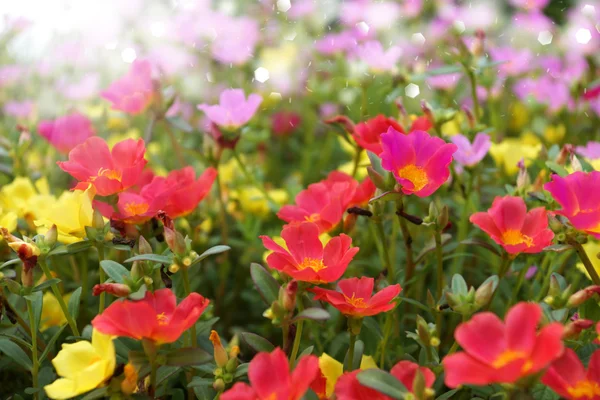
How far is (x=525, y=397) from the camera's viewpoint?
0.56 metres

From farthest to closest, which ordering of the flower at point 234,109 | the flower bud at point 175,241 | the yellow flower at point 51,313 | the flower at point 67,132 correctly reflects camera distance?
the flower at point 67,132, the flower at point 234,109, the yellow flower at point 51,313, the flower bud at point 175,241

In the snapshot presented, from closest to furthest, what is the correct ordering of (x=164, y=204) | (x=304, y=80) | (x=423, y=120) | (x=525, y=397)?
(x=525, y=397), (x=164, y=204), (x=423, y=120), (x=304, y=80)

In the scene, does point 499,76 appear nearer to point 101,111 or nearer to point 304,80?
point 304,80

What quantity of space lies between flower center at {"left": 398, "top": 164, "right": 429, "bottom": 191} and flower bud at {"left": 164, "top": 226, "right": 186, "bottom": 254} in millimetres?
305

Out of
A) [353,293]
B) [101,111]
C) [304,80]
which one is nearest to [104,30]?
[101,111]

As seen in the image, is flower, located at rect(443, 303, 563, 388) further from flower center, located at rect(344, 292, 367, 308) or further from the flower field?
flower center, located at rect(344, 292, 367, 308)

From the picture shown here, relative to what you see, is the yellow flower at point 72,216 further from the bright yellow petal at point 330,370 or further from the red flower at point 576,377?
the red flower at point 576,377

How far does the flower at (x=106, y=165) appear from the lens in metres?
0.84

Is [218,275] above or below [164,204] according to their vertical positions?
below

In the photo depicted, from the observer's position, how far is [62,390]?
2.09 feet

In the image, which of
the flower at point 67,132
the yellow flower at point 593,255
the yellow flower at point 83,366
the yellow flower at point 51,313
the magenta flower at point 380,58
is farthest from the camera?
the magenta flower at point 380,58

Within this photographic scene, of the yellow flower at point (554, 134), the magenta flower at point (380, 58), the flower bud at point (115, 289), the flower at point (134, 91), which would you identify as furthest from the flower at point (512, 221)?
the yellow flower at point (554, 134)

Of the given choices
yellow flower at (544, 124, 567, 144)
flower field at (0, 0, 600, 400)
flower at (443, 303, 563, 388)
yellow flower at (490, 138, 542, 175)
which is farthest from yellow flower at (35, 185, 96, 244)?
yellow flower at (544, 124, 567, 144)

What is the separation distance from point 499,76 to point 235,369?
4.97 ft
